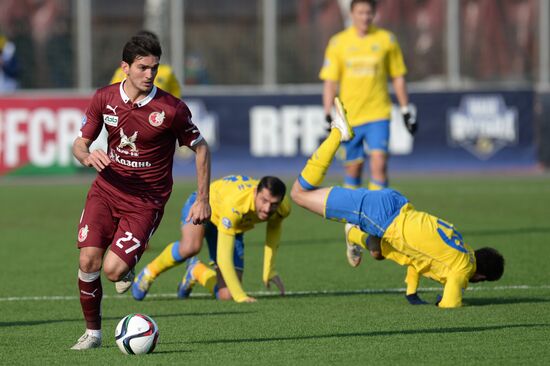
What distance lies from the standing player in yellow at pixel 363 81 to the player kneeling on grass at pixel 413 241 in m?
3.67

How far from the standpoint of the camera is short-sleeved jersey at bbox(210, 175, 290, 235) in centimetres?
980

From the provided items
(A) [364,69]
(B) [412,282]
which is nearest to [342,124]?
(B) [412,282]

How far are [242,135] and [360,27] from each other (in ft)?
30.4

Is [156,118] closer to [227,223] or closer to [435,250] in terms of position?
[227,223]

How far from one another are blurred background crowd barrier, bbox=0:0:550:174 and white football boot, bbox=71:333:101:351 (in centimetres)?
1730

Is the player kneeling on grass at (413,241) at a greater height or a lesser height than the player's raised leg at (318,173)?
lesser

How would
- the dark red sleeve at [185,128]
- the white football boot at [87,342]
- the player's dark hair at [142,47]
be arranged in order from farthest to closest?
the dark red sleeve at [185,128] → the white football boot at [87,342] → the player's dark hair at [142,47]

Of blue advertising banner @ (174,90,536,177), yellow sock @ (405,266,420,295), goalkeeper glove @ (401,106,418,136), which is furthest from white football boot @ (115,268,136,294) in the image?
blue advertising banner @ (174,90,536,177)

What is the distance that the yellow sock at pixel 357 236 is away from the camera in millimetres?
9982

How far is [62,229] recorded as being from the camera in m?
15.4

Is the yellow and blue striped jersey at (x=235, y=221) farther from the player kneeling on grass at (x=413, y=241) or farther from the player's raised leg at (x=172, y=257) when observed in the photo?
the player kneeling on grass at (x=413, y=241)

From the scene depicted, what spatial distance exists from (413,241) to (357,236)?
39.0 inches

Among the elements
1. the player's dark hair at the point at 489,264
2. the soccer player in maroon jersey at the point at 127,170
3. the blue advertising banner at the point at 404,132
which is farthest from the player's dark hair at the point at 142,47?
the blue advertising banner at the point at 404,132

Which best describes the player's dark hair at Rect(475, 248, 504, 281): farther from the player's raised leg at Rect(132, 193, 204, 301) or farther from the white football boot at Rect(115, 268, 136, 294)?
the white football boot at Rect(115, 268, 136, 294)
